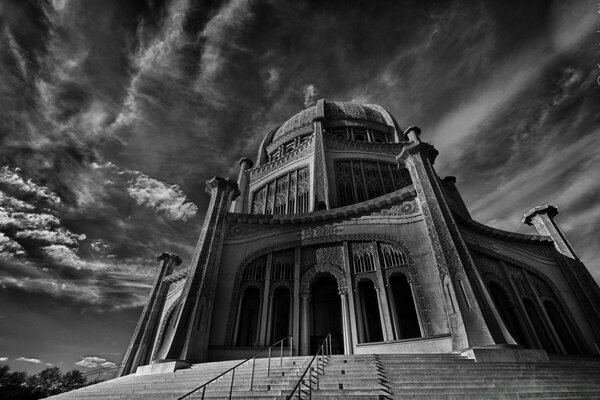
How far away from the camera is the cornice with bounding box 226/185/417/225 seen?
1465 centimetres

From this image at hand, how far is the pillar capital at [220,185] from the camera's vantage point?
17.1 m

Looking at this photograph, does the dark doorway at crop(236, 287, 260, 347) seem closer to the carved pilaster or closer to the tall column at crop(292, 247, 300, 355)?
the tall column at crop(292, 247, 300, 355)

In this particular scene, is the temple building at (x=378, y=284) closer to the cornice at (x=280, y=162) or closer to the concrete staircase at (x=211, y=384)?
the concrete staircase at (x=211, y=384)

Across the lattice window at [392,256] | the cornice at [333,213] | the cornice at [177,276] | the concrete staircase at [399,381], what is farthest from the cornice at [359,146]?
the concrete staircase at [399,381]

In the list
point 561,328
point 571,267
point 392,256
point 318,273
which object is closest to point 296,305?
point 318,273

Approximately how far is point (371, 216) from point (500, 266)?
726cm

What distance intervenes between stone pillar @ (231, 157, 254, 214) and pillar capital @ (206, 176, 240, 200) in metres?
5.84

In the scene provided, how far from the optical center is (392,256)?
13688 mm

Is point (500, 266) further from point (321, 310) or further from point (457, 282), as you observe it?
point (321, 310)

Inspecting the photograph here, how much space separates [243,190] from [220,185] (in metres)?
7.75

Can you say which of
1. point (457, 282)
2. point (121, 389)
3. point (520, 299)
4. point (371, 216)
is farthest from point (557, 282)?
point (121, 389)

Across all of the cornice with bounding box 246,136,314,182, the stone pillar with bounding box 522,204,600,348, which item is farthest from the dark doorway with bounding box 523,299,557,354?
the cornice with bounding box 246,136,314,182

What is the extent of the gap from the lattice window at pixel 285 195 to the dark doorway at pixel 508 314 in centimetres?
1199

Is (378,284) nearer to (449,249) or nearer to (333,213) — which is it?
(449,249)
